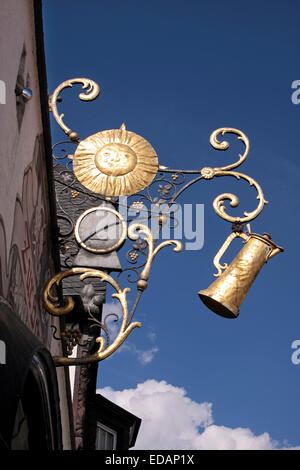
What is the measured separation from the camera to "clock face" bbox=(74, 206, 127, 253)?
6000 millimetres

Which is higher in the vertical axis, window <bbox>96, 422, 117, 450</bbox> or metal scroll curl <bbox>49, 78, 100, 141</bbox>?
metal scroll curl <bbox>49, 78, 100, 141</bbox>

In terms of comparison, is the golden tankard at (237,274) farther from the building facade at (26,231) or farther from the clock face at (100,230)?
the building facade at (26,231)

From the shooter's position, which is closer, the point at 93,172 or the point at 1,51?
the point at 1,51

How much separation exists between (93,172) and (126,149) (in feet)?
1.49

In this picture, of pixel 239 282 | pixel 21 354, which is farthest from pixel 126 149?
pixel 21 354

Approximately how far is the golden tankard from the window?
9.72 meters

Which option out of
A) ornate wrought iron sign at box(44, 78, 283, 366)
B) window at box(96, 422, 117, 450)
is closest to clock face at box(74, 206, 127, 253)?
ornate wrought iron sign at box(44, 78, 283, 366)

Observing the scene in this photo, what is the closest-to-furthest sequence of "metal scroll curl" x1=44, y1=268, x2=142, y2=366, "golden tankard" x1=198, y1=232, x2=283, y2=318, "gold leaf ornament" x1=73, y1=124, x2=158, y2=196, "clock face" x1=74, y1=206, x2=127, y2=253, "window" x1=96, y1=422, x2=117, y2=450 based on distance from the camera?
"metal scroll curl" x1=44, y1=268, x2=142, y2=366 → "golden tankard" x1=198, y1=232, x2=283, y2=318 → "clock face" x1=74, y1=206, x2=127, y2=253 → "gold leaf ornament" x1=73, y1=124, x2=158, y2=196 → "window" x1=96, y1=422, x2=117, y2=450

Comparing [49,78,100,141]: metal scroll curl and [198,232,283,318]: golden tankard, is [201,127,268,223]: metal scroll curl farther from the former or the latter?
[49,78,100,141]: metal scroll curl

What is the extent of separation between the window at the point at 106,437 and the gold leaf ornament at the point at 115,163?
9438 millimetres

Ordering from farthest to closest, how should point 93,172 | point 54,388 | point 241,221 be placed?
point 93,172 < point 241,221 < point 54,388
